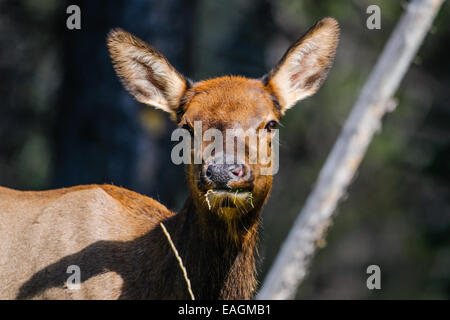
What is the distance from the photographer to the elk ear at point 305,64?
225 inches

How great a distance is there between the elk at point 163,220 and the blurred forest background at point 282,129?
3.99 m

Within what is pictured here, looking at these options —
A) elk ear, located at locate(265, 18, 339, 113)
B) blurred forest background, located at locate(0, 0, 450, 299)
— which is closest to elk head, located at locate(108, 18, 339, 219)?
elk ear, located at locate(265, 18, 339, 113)

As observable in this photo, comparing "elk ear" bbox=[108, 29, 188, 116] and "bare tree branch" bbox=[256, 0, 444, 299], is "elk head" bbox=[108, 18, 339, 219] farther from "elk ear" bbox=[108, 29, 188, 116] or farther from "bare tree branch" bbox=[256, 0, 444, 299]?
"bare tree branch" bbox=[256, 0, 444, 299]

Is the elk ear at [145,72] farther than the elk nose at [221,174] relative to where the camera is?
Yes

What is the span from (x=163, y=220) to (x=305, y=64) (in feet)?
6.65

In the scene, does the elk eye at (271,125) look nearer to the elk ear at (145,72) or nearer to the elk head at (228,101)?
the elk head at (228,101)

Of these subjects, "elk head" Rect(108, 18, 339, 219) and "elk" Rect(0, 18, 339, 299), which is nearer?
"elk head" Rect(108, 18, 339, 219)

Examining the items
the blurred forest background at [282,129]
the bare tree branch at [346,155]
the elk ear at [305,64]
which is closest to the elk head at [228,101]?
the elk ear at [305,64]

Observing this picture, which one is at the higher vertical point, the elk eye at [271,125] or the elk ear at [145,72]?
the elk ear at [145,72]

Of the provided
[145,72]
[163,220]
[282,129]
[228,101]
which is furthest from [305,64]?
[282,129]

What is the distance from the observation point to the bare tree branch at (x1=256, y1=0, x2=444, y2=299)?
414 cm
